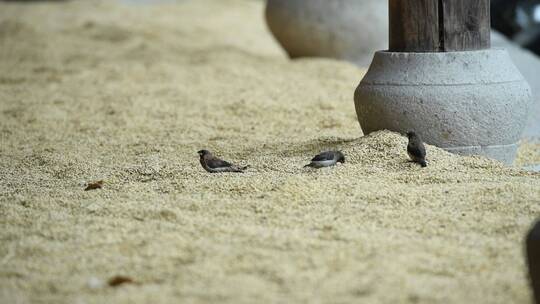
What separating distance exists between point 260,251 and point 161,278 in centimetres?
44

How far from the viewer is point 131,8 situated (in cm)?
1616

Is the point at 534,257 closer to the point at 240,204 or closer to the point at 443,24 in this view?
the point at 240,204

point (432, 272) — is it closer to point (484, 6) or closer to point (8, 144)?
point (484, 6)

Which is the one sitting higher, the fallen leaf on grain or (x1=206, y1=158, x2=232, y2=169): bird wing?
the fallen leaf on grain

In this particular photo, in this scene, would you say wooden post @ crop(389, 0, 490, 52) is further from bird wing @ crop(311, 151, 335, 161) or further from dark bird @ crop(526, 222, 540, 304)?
dark bird @ crop(526, 222, 540, 304)

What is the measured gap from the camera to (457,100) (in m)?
5.14

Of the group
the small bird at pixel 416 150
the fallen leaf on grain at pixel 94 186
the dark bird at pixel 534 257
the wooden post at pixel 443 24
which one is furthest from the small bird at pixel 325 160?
the dark bird at pixel 534 257

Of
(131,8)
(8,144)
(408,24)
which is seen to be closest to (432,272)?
(408,24)

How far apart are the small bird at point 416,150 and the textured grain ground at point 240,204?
0.23ft

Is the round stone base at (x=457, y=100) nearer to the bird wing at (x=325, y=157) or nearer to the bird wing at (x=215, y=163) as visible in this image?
the bird wing at (x=325, y=157)

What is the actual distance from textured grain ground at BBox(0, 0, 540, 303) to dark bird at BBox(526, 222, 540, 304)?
6cm

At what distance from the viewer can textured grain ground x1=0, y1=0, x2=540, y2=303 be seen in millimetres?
3227

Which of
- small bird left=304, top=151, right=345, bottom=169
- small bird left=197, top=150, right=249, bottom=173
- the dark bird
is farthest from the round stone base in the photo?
the dark bird

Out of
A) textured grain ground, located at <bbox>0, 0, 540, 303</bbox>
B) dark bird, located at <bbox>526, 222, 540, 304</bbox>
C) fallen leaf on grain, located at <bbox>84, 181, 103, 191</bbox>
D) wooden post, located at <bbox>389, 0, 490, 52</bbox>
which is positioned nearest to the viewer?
dark bird, located at <bbox>526, 222, 540, 304</bbox>
